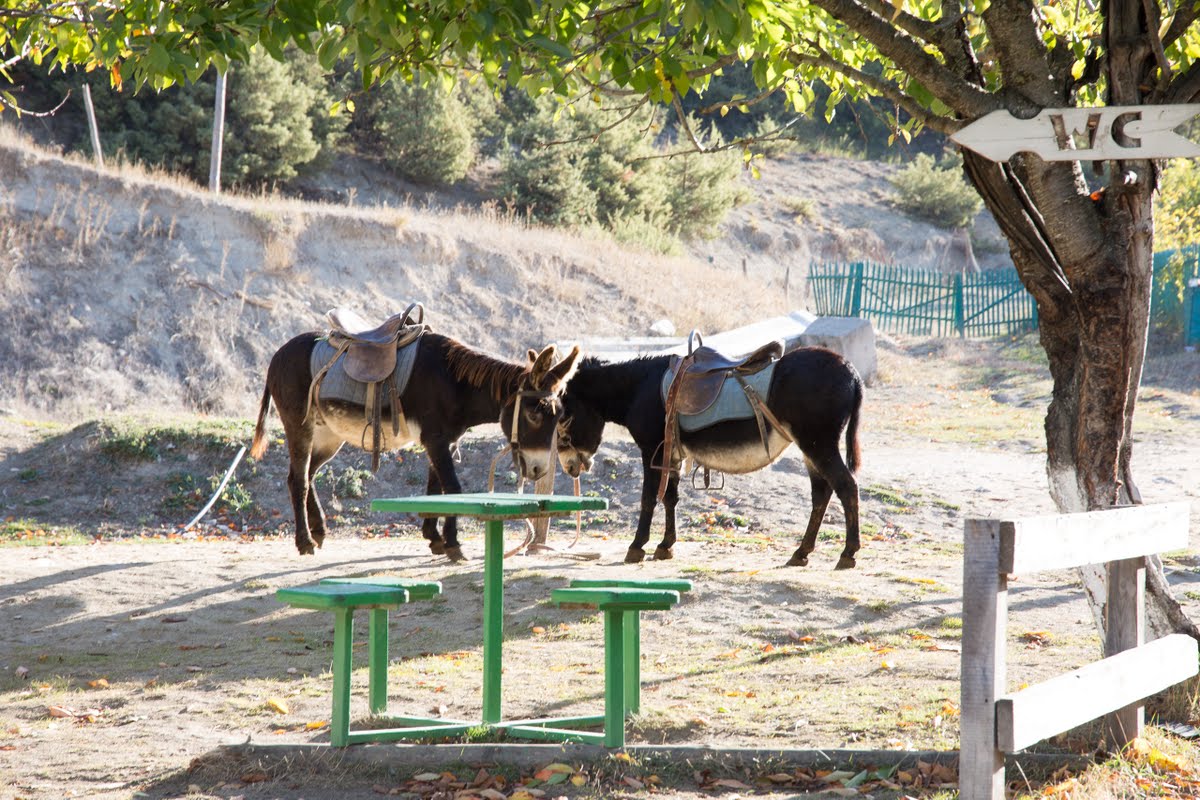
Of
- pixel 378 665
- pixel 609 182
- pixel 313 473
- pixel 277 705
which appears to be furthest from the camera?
pixel 609 182

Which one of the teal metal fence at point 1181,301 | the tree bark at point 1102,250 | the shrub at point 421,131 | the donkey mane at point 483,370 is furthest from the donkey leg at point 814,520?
the shrub at point 421,131

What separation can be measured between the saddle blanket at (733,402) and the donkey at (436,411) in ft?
3.33

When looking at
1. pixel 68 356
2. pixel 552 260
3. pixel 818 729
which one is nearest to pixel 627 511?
pixel 818 729

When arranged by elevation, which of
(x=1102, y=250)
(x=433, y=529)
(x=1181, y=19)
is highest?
(x=1181, y=19)

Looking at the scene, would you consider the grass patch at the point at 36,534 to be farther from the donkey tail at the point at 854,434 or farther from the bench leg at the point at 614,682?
the bench leg at the point at 614,682

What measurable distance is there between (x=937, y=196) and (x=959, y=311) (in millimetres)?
15893

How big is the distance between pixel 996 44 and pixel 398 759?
3.75 m

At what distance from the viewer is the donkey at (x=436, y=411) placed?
7984mm

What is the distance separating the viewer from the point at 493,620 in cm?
453

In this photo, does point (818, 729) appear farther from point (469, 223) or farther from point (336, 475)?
point (469, 223)

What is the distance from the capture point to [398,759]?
4.20 m

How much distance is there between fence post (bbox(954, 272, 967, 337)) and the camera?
93.2 ft

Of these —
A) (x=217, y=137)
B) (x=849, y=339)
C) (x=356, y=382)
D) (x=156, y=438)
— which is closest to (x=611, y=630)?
(x=356, y=382)

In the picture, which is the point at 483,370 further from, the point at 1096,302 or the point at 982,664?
the point at 982,664
